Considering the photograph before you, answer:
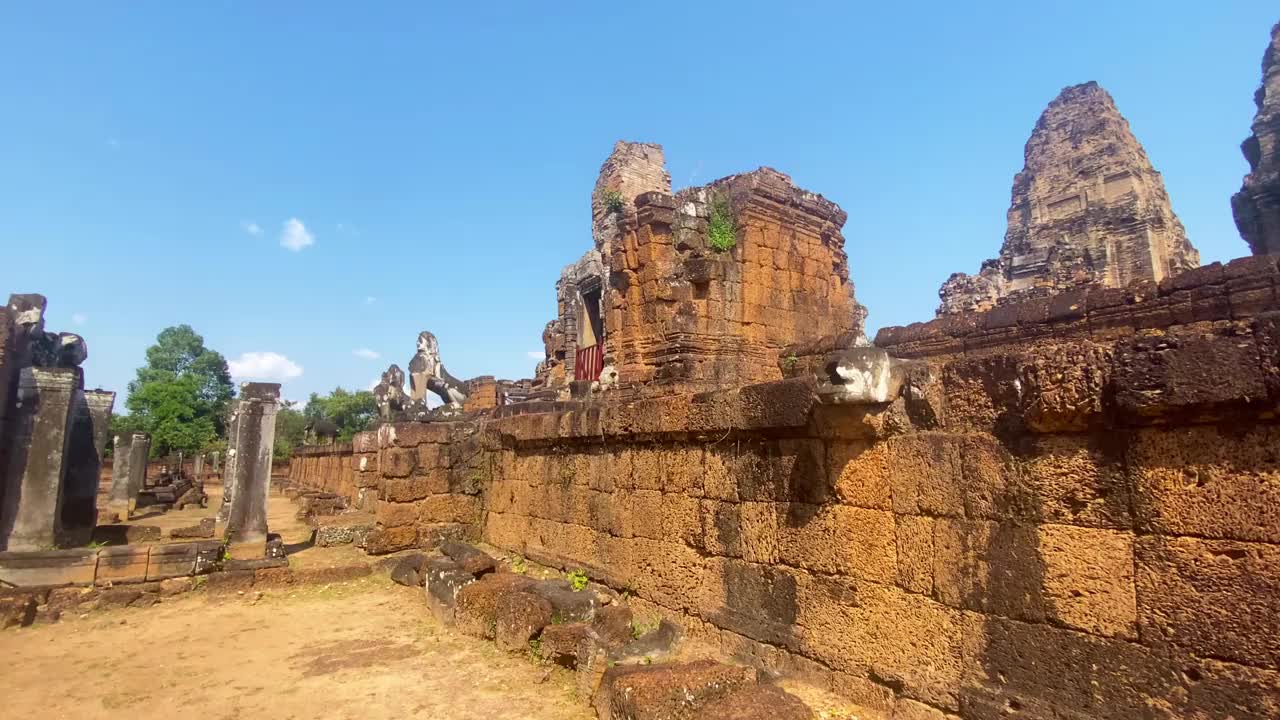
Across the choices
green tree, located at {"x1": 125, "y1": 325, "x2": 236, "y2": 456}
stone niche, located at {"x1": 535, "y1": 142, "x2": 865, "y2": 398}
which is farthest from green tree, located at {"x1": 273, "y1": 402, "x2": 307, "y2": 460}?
stone niche, located at {"x1": 535, "y1": 142, "x2": 865, "y2": 398}

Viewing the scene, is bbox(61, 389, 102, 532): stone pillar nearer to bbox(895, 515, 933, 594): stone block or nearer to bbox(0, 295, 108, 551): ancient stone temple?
bbox(0, 295, 108, 551): ancient stone temple

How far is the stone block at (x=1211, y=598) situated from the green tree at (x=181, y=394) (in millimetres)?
49920

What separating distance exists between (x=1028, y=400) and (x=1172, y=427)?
1.80 ft

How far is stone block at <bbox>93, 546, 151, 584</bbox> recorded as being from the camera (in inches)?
324

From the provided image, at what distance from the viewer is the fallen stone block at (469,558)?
7219 mm

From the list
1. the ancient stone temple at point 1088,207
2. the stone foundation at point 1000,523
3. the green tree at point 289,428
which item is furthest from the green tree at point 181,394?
the stone foundation at point 1000,523

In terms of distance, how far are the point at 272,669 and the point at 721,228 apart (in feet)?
24.8

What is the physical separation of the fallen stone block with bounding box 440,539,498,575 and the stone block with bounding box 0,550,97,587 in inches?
155

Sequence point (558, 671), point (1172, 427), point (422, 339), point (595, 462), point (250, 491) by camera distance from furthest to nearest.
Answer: point (422, 339), point (250, 491), point (595, 462), point (558, 671), point (1172, 427)

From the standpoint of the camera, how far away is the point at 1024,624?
318 centimetres

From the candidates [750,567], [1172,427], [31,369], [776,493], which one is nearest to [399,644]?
[750,567]

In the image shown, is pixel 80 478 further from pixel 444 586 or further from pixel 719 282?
pixel 719 282

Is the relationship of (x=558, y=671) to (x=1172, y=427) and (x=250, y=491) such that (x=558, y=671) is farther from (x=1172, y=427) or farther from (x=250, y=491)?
(x=250, y=491)

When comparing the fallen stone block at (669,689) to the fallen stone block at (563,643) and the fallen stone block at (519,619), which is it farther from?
the fallen stone block at (519,619)
